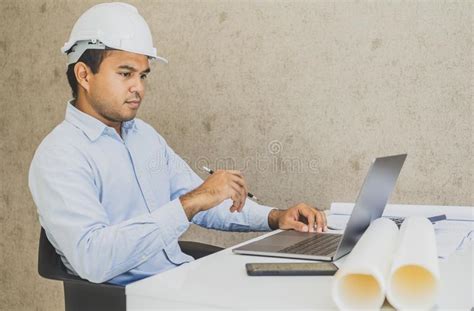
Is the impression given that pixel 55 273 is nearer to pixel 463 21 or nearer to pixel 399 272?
pixel 399 272

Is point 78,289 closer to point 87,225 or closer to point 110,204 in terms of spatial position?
point 87,225

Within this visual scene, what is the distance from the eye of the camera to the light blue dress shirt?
138cm

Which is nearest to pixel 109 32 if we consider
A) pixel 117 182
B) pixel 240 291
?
pixel 117 182

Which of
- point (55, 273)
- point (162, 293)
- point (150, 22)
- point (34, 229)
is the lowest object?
point (34, 229)

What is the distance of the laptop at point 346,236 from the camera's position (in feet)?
4.06

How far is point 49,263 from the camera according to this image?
1486mm

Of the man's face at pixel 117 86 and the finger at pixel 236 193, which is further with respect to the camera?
the man's face at pixel 117 86

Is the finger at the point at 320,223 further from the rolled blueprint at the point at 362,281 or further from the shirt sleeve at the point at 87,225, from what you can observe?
the rolled blueprint at the point at 362,281

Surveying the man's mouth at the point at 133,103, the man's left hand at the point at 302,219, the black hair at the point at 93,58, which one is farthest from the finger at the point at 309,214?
the black hair at the point at 93,58

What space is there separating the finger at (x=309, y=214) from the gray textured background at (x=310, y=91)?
45 centimetres

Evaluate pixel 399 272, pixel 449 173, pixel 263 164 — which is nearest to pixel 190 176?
pixel 263 164

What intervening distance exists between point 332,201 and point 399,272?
1272mm

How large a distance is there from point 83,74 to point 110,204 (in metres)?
0.39

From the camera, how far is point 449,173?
201cm
